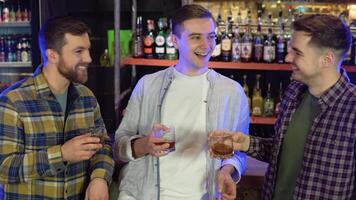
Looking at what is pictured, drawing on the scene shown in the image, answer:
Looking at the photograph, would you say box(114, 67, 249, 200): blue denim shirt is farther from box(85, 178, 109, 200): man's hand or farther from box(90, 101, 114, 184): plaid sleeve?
box(85, 178, 109, 200): man's hand

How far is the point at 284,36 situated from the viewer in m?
3.60

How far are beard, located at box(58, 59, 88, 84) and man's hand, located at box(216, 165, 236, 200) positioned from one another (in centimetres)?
71

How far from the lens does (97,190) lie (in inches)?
68.4

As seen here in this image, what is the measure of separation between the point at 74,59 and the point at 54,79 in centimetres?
12

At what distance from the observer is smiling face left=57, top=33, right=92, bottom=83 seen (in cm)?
183

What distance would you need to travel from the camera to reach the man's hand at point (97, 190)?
1729 mm

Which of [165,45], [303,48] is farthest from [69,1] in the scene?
[303,48]

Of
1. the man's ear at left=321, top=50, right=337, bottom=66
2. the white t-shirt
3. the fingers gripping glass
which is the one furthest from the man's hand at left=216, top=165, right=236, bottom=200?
the man's ear at left=321, top=50, right=337, bottom=66

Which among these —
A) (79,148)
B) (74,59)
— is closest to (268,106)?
(74,59)

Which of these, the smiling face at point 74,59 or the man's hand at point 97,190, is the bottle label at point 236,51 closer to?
the smiling face at point 74,59

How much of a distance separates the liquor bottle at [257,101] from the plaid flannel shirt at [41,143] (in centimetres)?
204

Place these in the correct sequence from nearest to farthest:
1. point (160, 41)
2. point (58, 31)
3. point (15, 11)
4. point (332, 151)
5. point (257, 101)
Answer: point (332, 151)
point (58, 31)
point (160, 41)
point (257, 101)
point (15, 11)

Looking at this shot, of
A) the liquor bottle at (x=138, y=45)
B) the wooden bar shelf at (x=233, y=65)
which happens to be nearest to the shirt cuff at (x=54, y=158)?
the wooden bar shelf at (x=233, y=65)

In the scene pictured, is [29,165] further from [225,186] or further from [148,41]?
[148,41]
